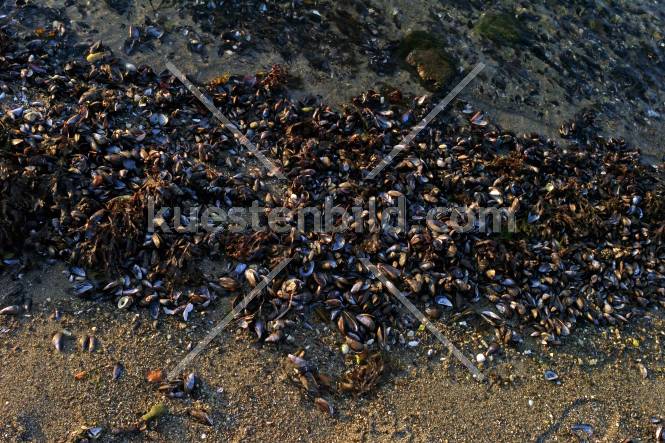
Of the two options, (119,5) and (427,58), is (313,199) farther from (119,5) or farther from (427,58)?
(119,5)

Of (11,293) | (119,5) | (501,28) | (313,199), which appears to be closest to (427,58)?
(501,28)

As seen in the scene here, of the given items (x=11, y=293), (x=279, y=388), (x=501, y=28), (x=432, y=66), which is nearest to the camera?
(x=279, y=388)

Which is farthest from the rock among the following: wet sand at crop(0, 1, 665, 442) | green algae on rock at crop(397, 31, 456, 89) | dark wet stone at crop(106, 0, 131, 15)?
green algae on rock at crop(397, 31, 456, 89)

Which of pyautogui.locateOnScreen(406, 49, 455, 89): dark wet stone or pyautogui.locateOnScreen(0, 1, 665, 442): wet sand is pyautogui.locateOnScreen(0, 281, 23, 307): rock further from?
pyautogui.locateOnScreen(406, 49, 455, 89): dark wet stone

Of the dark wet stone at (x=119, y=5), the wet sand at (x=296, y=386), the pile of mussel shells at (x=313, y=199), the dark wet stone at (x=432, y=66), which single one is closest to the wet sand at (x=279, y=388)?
the wet sand at (x=296, y=386)

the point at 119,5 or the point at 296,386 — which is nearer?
the point at 296,386

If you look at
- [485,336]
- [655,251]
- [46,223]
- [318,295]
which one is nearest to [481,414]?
[485,336]

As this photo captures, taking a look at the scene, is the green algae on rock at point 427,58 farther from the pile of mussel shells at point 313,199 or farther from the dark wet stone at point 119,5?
the dark wet stone at point 119,5

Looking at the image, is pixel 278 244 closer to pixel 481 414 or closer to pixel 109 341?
pixel 109 341
